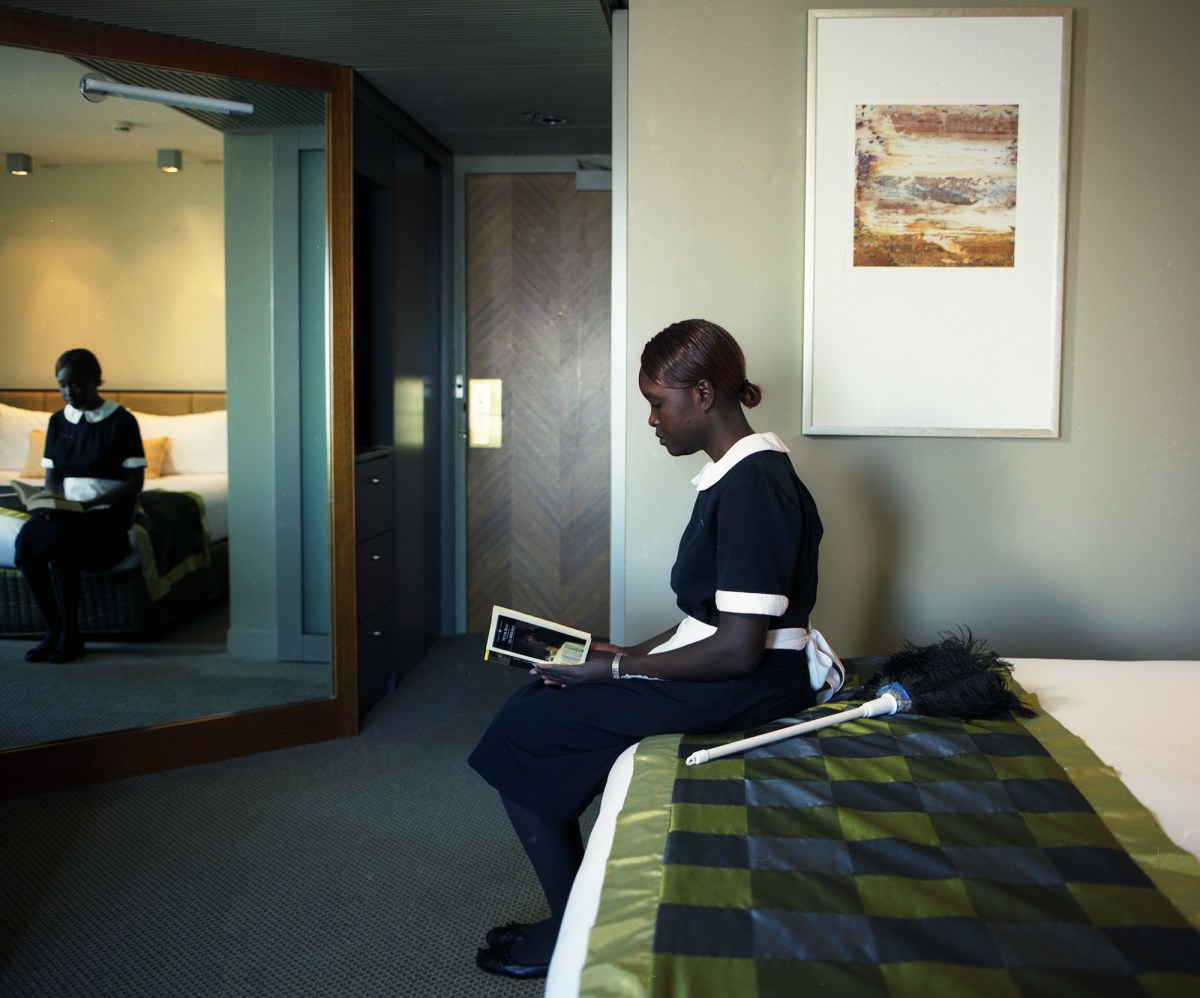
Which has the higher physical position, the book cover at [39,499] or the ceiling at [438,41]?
the ceiling at [438,41]

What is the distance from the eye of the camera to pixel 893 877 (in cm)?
134

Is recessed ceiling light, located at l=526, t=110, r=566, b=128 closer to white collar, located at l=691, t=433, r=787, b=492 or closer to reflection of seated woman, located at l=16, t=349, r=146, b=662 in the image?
reflection of seated woman, located at l=16, t=349, r=146, b=662

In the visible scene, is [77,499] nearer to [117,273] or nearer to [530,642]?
[117,273]

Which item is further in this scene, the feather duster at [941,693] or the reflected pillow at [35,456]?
the reflected pillow at [35,456]

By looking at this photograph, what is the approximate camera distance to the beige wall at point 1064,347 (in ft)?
9.02

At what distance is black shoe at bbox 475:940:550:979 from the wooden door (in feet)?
9.49

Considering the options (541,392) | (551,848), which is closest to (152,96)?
(541,392)

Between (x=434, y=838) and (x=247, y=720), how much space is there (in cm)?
88

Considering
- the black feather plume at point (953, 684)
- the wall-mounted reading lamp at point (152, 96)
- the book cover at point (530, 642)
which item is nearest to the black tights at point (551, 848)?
the book cover at point (530, 642)

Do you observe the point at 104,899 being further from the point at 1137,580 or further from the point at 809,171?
the point at 1137,580

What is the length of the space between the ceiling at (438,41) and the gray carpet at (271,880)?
1949 mm

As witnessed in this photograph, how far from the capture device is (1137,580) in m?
2.84

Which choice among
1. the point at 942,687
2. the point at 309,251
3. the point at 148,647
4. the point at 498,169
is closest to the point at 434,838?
the point at 148,647

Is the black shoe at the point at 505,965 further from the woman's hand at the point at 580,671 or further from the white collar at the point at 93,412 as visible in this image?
the white collar at the point at 93,412
